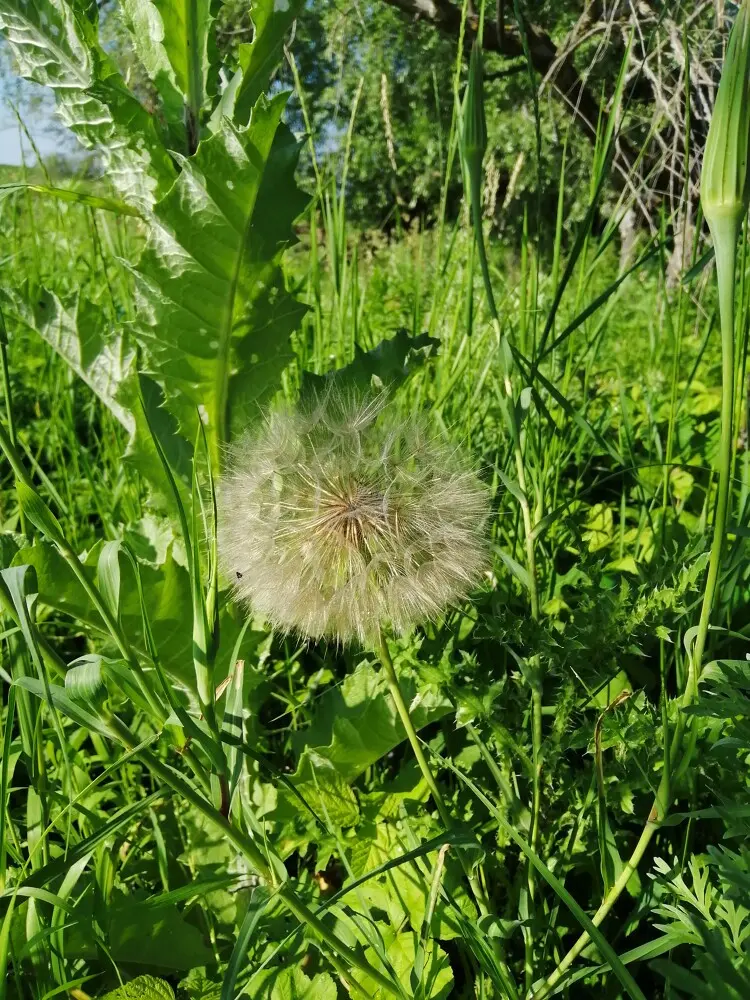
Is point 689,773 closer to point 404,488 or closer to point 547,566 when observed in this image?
point 404,488

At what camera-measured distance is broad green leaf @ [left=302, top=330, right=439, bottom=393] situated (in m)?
1.14

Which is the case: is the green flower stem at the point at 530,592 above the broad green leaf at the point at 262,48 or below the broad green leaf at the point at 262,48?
below

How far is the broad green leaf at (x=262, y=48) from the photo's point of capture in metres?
1.02

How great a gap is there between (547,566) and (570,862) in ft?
1.83

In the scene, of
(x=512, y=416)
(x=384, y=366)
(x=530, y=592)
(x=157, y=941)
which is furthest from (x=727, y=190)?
(x=157, y=941)

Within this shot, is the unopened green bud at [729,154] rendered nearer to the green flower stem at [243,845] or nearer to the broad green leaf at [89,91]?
the green flower stem at [243,845]

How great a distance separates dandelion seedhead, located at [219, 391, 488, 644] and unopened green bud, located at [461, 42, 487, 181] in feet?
1.00

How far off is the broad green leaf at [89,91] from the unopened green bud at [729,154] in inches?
30.6

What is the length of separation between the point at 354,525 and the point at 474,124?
474mm

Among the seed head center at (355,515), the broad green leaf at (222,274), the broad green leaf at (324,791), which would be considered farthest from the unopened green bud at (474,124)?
the broad green leaf at (324,791)

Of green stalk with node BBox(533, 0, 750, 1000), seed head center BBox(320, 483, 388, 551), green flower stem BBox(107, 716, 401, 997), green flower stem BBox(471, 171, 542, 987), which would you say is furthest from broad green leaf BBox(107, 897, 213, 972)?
green stalk with node BBox(533, 0, 750, 1000)

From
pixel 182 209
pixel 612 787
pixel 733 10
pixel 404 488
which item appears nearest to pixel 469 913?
pixel 612 787

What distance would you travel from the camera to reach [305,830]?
3.51 ft

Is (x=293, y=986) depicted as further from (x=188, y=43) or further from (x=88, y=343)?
(x=188, y=43)
